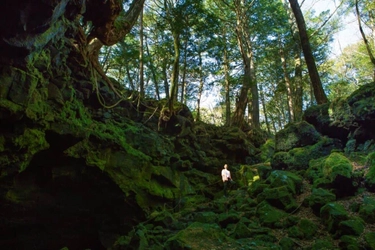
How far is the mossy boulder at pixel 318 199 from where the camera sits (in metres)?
7.40

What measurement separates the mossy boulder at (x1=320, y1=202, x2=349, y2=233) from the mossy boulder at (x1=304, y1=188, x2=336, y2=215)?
1.32 ft

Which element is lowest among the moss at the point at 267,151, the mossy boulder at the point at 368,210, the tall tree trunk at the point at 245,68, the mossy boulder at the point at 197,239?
the mossy boulder at the point at 197,239

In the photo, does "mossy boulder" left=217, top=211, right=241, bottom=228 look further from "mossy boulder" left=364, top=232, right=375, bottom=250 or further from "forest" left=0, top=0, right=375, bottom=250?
"mossy boulder" left=364, top=232, right=375, bottom=250

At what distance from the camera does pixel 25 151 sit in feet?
21.6

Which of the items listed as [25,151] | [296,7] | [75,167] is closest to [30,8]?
[25,151]

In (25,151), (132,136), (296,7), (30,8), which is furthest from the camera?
(296,7)

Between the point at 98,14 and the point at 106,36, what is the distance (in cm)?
67

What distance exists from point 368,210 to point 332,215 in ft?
2.78

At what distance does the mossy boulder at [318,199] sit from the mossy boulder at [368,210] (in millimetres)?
837

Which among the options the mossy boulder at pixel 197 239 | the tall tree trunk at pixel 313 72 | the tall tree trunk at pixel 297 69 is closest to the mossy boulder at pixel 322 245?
the mossy boulder at pixel 197 239

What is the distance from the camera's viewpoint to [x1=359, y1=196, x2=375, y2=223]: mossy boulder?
250 inches

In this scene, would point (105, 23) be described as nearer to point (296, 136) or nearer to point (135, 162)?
point (135, 162)

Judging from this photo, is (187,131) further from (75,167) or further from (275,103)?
(275,103)

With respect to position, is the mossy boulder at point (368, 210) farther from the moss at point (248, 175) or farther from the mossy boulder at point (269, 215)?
the moss at point (248, 175)
